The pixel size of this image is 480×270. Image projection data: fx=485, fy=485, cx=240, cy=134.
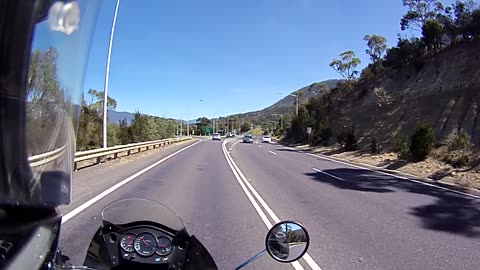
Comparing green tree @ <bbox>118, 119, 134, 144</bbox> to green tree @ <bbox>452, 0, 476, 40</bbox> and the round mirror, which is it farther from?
the round mirror

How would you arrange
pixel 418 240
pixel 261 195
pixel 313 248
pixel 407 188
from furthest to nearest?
pixel 407 188, pixel 261 195, pixel 418 240, pixel 313 248

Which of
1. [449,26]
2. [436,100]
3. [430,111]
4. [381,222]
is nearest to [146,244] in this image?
[381,222]

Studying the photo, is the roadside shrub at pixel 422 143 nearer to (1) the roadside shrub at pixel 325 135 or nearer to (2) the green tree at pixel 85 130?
(2) the green tree at pixel 85 130

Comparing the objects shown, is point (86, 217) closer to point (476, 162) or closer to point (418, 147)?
point (476, 162)

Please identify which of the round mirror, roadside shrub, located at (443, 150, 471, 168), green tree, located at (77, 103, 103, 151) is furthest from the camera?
roadside shrub, located at (443, 150, 471, 168)

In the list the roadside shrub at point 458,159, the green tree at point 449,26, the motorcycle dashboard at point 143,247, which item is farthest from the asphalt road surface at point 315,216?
the green tree at point 449,26

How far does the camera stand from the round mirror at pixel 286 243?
10.4 feet

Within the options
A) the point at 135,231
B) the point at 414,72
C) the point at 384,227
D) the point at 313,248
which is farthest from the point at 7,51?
the point at 414,72

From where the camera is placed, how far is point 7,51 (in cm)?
183

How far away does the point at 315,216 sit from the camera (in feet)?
32.1

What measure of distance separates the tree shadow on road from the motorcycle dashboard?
674cm

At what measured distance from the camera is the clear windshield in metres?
3.49

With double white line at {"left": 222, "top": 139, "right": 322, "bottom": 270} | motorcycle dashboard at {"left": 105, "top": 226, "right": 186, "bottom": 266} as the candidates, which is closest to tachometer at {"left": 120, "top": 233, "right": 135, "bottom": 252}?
motorcycle dashboard at {"left": 105, "top": 226, "right": 186, "bottom": 266}

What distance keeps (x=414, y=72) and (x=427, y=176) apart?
27.9 metres
